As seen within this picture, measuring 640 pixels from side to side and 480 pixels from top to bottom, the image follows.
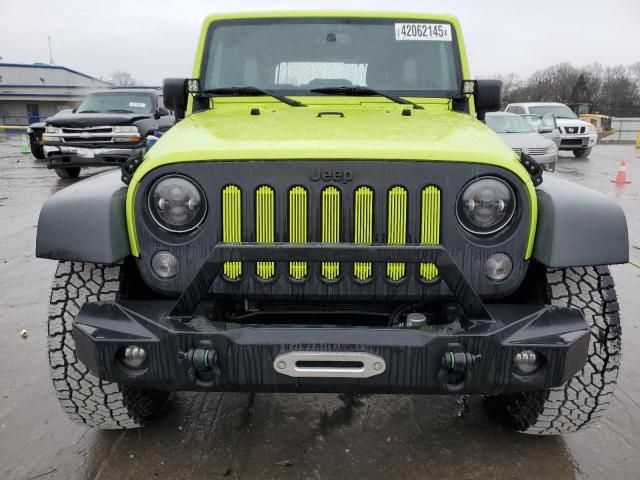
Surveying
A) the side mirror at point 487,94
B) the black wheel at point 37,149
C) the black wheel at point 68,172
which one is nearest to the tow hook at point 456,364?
the side mirror at point 487,94

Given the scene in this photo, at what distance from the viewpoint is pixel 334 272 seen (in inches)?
81.7

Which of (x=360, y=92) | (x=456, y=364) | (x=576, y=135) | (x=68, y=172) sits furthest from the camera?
(x=576, y=135)

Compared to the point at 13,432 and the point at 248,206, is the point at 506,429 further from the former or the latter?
the point at 13,432

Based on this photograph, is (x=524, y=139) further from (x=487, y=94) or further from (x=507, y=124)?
(x=487, y=94)

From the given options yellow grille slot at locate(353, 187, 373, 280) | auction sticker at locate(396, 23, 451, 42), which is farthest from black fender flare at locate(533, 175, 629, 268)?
auction sticker at locate(396, 23, 451, 42)

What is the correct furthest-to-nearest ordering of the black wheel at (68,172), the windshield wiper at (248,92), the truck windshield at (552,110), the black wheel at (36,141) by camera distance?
the truck windshield at (552,110)
the black wheel at (36,141)
the black wheel at (68,172)
the windshield wiper at (248,92)

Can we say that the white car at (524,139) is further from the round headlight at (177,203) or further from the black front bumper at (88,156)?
the round headlight at (177,203)

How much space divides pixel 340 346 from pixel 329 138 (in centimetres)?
82

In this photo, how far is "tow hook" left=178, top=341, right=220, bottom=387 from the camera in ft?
6.15

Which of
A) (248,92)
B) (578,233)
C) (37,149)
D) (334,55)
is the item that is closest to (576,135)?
(37,149)

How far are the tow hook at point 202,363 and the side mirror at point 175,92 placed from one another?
1.96 metres

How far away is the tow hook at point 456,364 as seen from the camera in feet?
6.11

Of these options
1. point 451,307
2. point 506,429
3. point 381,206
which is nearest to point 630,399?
point 506,429

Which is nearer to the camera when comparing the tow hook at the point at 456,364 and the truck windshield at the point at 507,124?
the tow hook at the point at 456,364
